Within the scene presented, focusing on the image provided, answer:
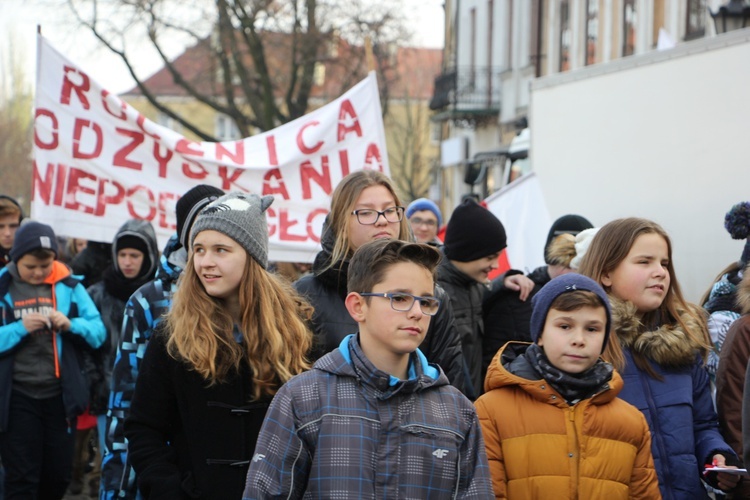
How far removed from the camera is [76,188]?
8.23m

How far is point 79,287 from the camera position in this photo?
7848mm

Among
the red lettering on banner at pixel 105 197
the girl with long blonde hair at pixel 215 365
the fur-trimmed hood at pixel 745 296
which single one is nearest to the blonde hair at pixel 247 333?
the girl with long blonde hair at pixel 215 365

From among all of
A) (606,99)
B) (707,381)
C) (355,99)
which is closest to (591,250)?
(707,381)

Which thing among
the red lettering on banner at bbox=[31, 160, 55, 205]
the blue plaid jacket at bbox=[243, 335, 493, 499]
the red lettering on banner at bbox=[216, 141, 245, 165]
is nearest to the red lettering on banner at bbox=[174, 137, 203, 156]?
the red lettering on banner at bbox=[216, 141, 245, 165]

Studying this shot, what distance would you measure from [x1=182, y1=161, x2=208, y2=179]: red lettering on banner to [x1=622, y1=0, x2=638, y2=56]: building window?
17899 mm

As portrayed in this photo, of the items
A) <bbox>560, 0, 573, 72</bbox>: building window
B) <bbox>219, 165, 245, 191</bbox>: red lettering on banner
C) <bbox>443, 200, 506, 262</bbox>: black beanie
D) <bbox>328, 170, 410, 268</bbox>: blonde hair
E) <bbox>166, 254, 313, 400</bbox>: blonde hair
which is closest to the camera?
<bbox>166, 254, 313, 400</bbox>: blonde hair

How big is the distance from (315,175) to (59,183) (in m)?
1.92

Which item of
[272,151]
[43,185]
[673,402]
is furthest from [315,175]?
[673,402]

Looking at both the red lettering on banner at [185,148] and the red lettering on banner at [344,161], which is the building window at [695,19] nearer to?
the red lettering on banner at [344,161]

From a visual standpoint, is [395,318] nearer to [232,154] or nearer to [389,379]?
[389,379]

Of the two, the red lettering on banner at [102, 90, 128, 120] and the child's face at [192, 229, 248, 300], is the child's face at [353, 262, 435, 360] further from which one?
the red lettering on banner at [102, 90, 128, 120]

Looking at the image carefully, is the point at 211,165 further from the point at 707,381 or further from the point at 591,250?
the point at 707,381

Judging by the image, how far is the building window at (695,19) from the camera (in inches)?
840

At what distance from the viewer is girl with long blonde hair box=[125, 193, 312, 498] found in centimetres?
430
